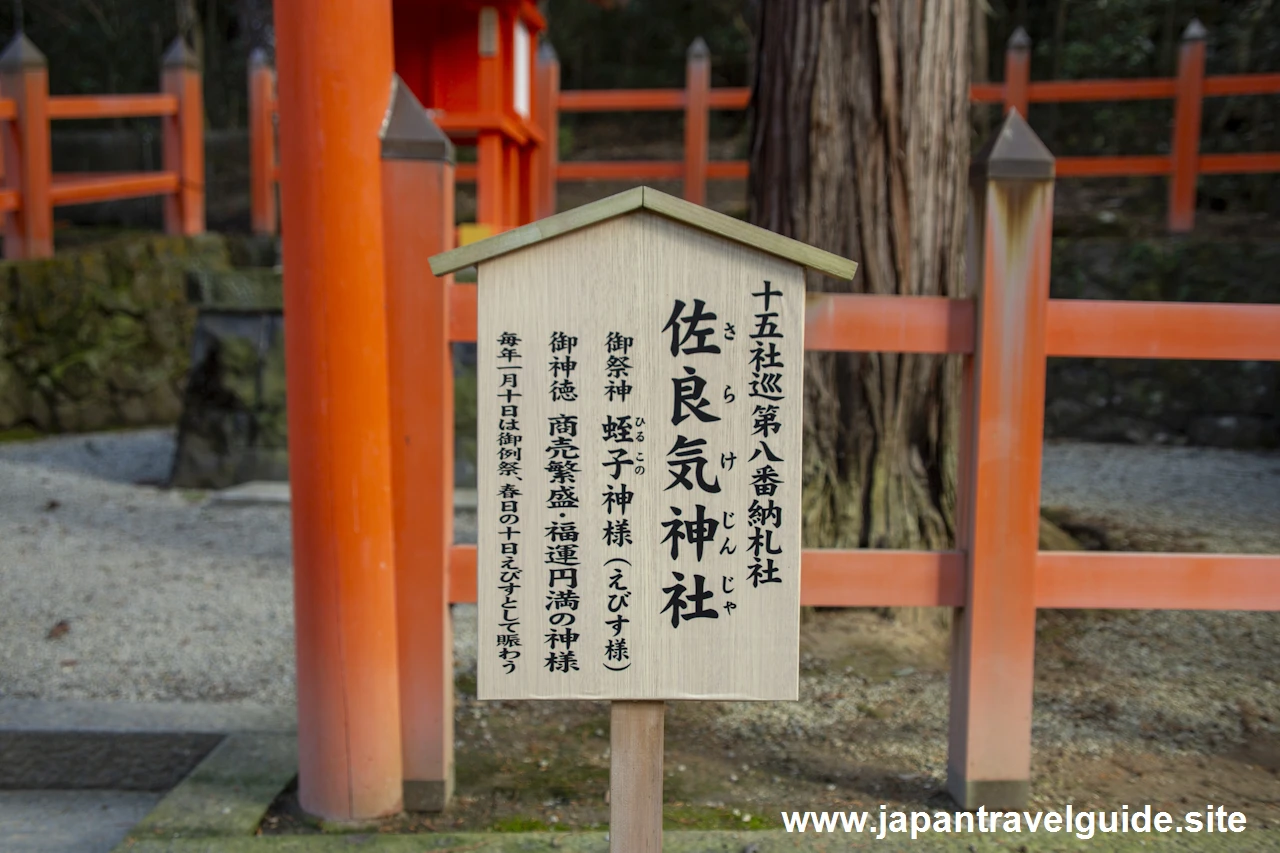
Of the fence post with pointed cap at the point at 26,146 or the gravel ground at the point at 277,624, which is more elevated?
the fence post with pointed cap at the point at 26,146

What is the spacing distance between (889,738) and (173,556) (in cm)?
339

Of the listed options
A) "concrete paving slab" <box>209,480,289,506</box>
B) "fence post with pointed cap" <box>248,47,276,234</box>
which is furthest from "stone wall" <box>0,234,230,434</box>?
"concrete paving slab" <box>209,480,289,506</box>

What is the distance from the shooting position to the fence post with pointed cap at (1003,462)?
2.50m

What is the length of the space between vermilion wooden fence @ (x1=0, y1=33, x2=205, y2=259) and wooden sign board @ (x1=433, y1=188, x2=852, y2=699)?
21.0 feet

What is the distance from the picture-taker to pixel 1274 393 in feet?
22.5

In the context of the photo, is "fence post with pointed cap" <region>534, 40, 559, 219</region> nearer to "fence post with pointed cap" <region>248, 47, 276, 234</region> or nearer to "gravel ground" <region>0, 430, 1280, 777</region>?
"fence post with pointed cap" <region>248, 47, 276, 234</region>

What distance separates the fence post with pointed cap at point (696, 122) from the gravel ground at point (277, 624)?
3.02m

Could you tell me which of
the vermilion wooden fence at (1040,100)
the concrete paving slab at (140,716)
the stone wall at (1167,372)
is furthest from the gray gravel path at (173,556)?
the vermilion wooden fence at (1040,100)

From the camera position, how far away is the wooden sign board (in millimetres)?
1886

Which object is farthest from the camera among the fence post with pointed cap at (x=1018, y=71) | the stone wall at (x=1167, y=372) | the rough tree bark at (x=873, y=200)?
the fence post with pointed cap at (x=1018, y=71)

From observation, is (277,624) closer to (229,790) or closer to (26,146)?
(229,790)

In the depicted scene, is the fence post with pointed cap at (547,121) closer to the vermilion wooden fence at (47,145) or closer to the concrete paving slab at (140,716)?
the vermilion wooden fence at (47,145)

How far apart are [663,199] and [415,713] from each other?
1.38m

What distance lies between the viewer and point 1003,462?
8.32 feet
